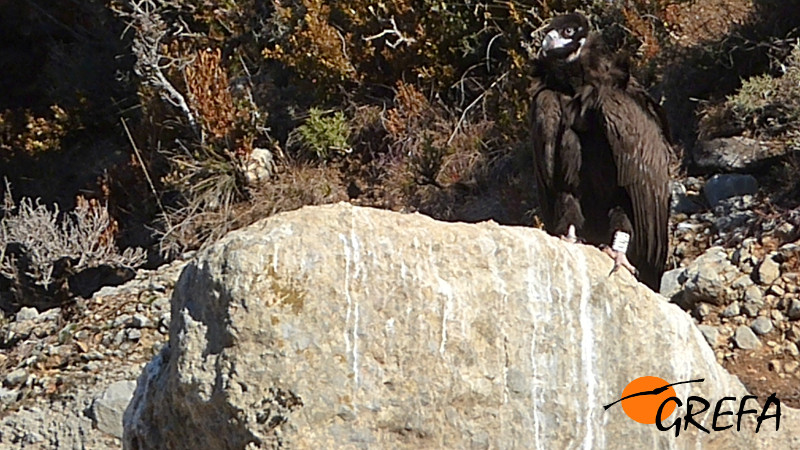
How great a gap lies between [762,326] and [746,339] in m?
0.14

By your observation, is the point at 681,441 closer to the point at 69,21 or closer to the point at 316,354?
the point at 316,354

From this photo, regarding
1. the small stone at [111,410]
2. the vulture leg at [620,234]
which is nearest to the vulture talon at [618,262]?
the vulture leg at [620,234]

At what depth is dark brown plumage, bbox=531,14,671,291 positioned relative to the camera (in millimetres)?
5676

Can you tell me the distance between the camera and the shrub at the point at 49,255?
29.6ft

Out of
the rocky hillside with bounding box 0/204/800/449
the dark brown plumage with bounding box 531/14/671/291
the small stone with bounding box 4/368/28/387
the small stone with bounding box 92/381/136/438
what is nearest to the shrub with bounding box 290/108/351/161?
the small stone with bounding box 4/368/28/387

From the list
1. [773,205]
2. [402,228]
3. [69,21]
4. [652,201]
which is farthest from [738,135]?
[69,21]

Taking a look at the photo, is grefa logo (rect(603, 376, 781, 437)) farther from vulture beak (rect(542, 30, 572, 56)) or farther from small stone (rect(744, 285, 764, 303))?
small stone (rect(744, 285, 764, 303))

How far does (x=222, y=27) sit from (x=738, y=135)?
5.12 metres

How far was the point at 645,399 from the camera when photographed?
13.3ft

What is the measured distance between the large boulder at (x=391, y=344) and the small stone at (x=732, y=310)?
2.69 m

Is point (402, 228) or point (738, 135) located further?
point (738, 135)

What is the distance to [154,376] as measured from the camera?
401 cm

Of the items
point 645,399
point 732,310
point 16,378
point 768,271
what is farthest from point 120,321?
point 645,399

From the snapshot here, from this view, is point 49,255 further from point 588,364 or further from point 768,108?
point 588,364
